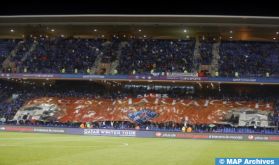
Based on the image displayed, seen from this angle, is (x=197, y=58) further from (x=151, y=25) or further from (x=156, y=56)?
(x=151, y=25)

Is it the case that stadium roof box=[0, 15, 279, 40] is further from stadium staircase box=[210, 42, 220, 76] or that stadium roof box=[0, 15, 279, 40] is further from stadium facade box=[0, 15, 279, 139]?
stadium staircase box=[210, 42, 220, 76]

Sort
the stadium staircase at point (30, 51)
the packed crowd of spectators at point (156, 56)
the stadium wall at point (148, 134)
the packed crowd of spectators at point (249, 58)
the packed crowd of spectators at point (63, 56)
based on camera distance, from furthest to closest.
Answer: the stadium staircase at point (30, 51), the packed crowd of spectators at point (63, 56), the packed crowd of spectators at point (156, 56), the packed crowd of spectators at point (249, 58), the stadium wall at point (148, 134)

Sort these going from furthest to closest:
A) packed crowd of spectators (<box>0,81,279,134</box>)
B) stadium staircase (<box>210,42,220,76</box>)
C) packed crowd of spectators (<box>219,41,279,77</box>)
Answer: stadium staircase (<box>210,42,220,76</box>), packed crowd of spectators (<box>219,41,279,77</box>), packed crowd of spectators (<box>0,81,279,134</box>)

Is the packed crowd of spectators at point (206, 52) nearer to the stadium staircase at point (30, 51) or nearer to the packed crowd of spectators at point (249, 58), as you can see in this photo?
the packed crowd of spectators at point (249, 58)

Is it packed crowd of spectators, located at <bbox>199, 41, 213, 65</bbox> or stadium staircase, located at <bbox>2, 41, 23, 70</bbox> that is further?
stadium staircase, located at <bbox>2, 41, 23, 70</bbox>

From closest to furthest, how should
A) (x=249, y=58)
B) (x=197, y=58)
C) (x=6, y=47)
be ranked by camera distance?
(x=249, y=58) < (x=197, y=58) < (x=6, y=47)

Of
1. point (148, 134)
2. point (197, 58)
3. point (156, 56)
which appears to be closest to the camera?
point (148, 134)

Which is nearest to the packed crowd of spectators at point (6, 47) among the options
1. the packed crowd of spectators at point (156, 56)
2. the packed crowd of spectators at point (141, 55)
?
the packed crowd of spectators at point (141, 55)

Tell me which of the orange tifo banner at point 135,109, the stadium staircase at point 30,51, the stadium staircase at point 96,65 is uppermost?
the stadium staircase at point 30,51

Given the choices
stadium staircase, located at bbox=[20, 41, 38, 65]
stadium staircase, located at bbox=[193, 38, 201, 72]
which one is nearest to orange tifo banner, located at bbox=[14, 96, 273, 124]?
stadium staircase, located at bbox=[193, 38, 201, 72]

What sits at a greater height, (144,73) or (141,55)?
(141,55)

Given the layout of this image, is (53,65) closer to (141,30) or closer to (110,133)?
(141,30)

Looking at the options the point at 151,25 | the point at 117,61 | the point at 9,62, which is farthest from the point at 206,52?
the point at 9,62

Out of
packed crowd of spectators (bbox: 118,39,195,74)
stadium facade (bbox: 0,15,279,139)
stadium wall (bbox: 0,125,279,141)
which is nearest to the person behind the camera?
stadium wall (bbox: 0,125,279,141)
